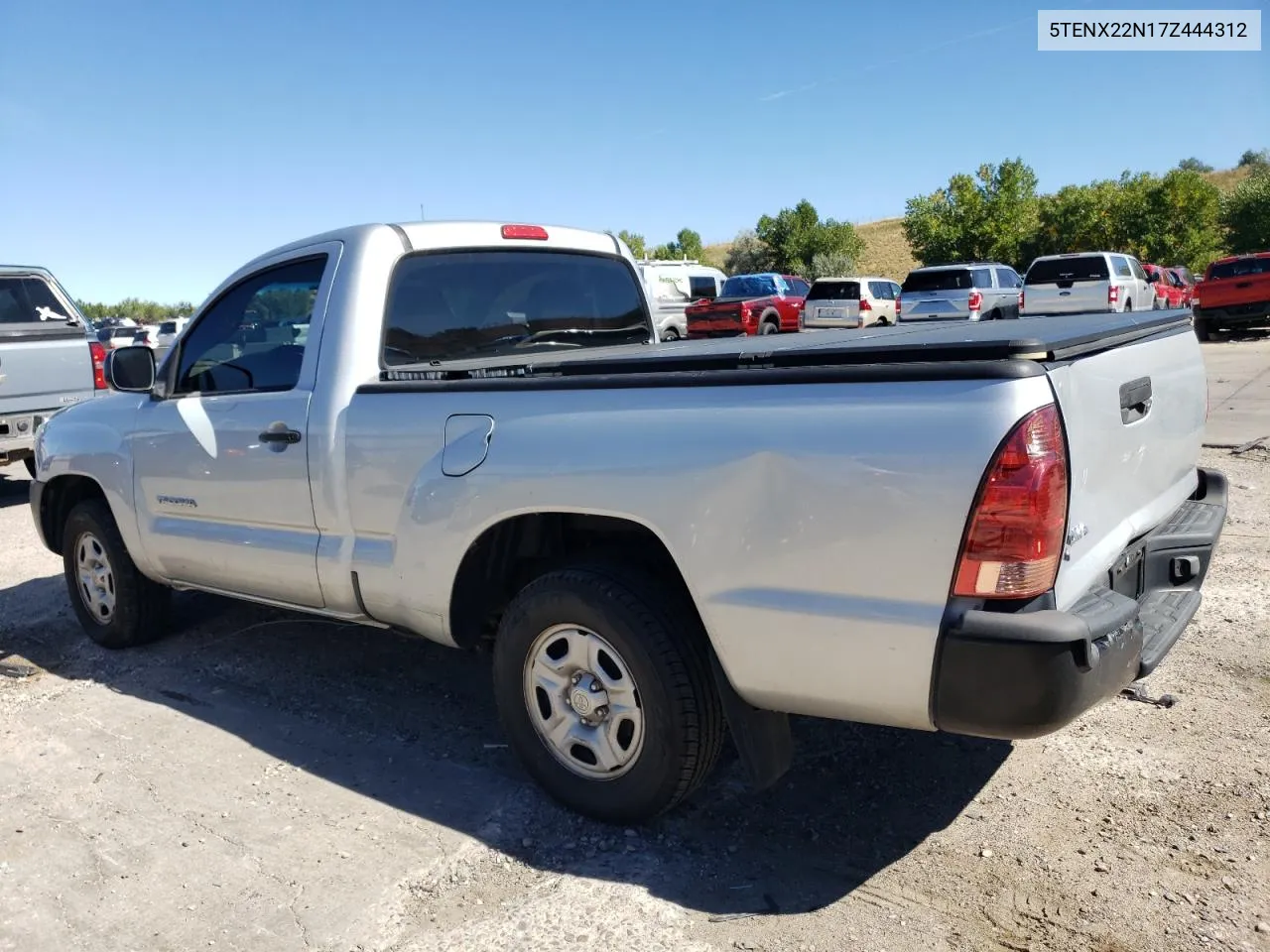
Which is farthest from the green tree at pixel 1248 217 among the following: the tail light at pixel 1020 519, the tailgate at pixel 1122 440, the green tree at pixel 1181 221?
the tail light at pixel 1020 519

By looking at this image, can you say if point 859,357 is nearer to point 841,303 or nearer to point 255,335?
point 255,335

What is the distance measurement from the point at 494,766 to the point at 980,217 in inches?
1771

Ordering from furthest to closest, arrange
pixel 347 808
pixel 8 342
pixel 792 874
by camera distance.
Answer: pixel 8 342
pixel 347 808
pixel 792 874

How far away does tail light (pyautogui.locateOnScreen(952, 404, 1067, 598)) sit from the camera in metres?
2.30

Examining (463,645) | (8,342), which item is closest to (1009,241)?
(8,342)

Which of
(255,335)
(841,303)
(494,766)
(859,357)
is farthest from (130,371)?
(841,303)

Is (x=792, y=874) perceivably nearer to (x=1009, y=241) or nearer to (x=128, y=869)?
(x=128, y=869)

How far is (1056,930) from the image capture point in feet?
8.47

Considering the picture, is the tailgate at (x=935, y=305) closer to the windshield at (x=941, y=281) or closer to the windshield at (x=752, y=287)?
the windshield at (x=941, y=281)

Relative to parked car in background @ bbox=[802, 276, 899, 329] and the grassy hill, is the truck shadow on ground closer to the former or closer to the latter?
parked car in background @ bbox=[802, 276, 899, 329]

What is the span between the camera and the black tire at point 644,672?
2.91 metres

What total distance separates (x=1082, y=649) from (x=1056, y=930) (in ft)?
2.61

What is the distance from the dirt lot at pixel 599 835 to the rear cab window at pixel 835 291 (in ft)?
68.4

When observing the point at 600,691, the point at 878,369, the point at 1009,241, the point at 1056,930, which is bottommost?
the point at 1056,930
